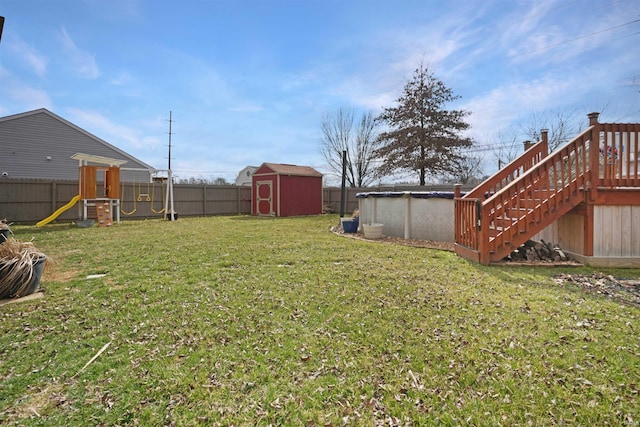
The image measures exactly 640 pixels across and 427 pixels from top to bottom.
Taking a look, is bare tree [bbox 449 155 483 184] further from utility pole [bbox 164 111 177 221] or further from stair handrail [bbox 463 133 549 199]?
utility pole [bbox 164 111 177 221]

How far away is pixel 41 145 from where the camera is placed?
15.2 m

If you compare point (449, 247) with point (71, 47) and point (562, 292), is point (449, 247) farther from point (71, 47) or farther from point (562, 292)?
point (71, 47)

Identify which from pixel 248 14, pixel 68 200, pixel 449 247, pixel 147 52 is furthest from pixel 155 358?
pixel 68 200

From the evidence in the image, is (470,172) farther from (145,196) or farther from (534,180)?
(145,196)

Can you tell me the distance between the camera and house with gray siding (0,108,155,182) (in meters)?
14.4

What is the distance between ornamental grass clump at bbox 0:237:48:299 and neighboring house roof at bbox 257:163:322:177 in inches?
461

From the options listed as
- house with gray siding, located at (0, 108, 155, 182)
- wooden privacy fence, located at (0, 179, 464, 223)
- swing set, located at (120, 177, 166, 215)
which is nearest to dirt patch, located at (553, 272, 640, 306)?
wooden privacy fence, located at (0, 179, 464, 223)

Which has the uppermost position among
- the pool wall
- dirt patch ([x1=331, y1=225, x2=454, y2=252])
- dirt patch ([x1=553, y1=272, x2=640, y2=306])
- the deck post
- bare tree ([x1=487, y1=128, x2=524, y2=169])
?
bare tree ([x1=487, y1=128, x2=524, y2=169])

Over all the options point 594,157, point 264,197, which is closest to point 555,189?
point 594,157

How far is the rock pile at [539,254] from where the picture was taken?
533 cm

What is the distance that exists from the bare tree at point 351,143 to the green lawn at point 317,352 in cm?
1937

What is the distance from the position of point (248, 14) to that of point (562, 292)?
8627 millimetres

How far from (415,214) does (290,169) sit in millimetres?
9212

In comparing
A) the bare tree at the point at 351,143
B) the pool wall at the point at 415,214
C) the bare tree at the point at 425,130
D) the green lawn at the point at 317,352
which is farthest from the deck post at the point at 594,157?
the bare tree at the point at 351,143
